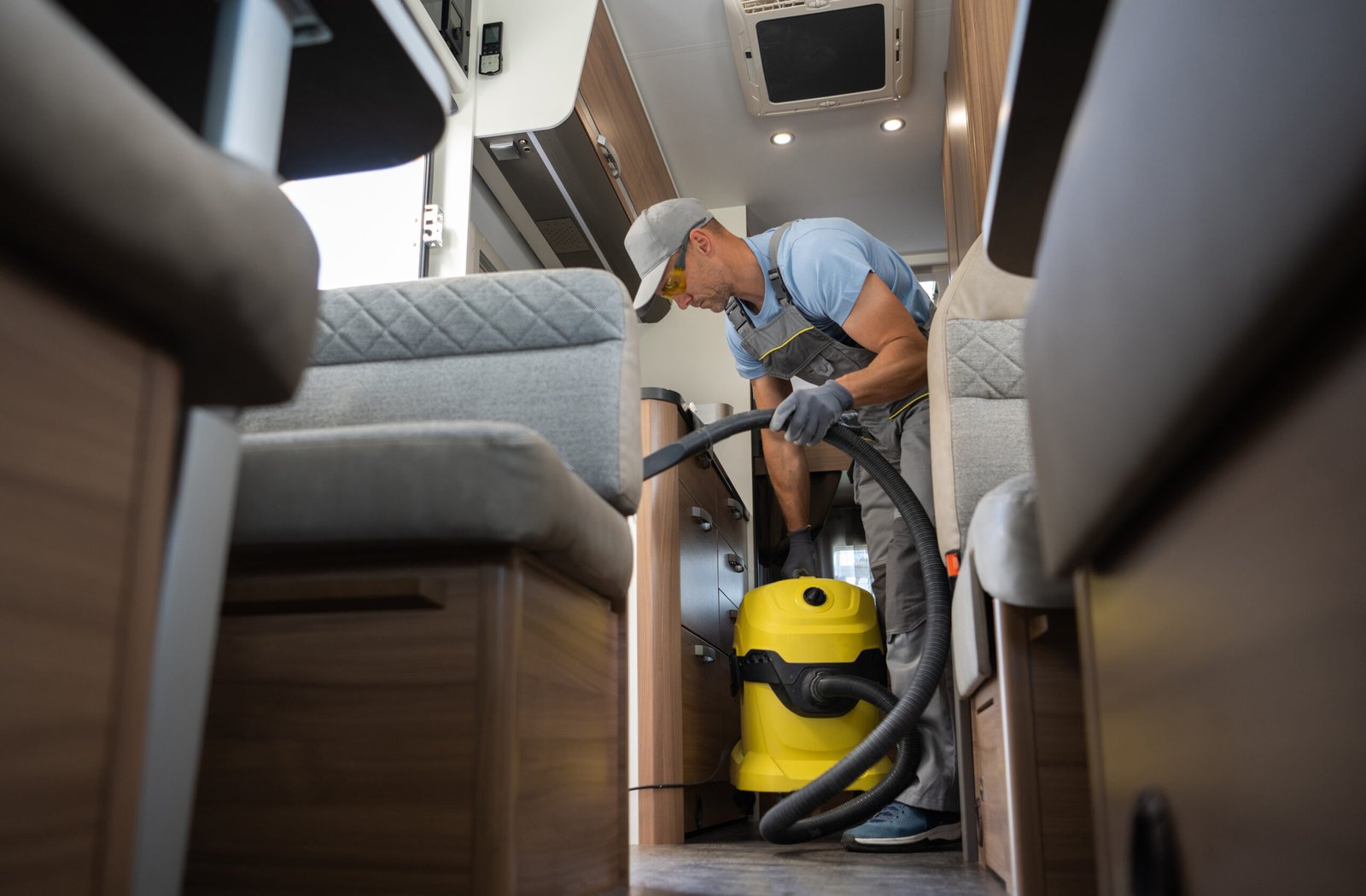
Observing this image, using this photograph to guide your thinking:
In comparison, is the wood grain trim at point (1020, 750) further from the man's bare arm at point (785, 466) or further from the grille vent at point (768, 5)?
the grille vent at point (768, 5)

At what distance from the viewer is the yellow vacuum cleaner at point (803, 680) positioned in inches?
84.8

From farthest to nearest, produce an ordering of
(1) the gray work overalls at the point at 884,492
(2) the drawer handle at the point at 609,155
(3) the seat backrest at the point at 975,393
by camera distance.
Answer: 1. (2) the drawer handle at the point at 609,155
2. (1) the gray work overalls at the point at 884,492
3. (3) the seat backrest at the point at 975,393

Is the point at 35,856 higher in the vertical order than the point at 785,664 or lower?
lower

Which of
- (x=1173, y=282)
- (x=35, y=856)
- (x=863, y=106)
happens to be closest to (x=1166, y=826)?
(x=1173, y=282)

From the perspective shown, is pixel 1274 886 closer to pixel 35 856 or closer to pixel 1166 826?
pixel 1166 826

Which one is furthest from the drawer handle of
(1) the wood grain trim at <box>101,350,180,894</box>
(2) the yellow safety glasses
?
(1) the wood grain trim at <box>101,350,180,894</box>

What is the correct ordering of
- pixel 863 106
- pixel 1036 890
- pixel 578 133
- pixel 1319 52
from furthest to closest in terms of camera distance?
pixel 863 106, pixel 578 133, pixel 1036 890, pixel 1319 52

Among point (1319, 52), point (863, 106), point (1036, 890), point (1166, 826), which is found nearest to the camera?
point (1319, 52)

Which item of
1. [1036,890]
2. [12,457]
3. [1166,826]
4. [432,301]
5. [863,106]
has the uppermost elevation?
[863,106]

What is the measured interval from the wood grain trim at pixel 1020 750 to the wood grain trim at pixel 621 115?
7.08 ft

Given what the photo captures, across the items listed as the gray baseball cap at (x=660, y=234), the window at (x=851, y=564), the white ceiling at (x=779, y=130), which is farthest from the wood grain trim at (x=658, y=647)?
the window at (x=851, y=564)

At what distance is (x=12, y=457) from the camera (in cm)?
33

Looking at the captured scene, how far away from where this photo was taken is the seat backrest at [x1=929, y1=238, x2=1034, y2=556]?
159 centimetres

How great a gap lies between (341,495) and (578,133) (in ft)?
7.02
